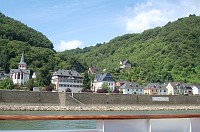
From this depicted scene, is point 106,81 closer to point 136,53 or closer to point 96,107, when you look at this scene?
point 96,107

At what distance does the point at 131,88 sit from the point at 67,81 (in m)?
13.9

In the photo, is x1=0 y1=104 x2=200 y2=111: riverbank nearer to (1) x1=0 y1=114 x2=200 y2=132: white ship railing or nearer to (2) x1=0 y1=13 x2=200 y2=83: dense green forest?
(2) x1=0 y1=13 x2=200 y2=83: dense green forest

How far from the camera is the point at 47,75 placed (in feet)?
207

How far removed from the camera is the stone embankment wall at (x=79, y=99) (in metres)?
36.5

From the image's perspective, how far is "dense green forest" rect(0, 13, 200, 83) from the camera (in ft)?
279

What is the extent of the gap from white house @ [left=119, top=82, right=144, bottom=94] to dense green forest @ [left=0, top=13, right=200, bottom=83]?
9.70 m

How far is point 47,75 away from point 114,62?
5296 centimetres

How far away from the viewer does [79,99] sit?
40.6 m

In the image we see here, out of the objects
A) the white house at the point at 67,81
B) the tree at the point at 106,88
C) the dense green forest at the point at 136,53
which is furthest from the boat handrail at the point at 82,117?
the dense green forest at the point at 136,53

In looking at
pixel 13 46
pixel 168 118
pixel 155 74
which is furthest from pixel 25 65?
pixel 168 118

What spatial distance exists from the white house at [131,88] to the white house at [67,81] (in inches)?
361

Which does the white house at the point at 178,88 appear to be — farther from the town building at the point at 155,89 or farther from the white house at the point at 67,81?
the white house at the point at 67,81

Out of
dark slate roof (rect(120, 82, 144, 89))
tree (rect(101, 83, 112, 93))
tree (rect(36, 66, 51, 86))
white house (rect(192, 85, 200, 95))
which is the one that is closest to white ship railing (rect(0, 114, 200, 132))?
tree (rect(101, 83, 112, 93))

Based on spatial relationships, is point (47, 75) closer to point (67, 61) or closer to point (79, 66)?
point (67, 61)
